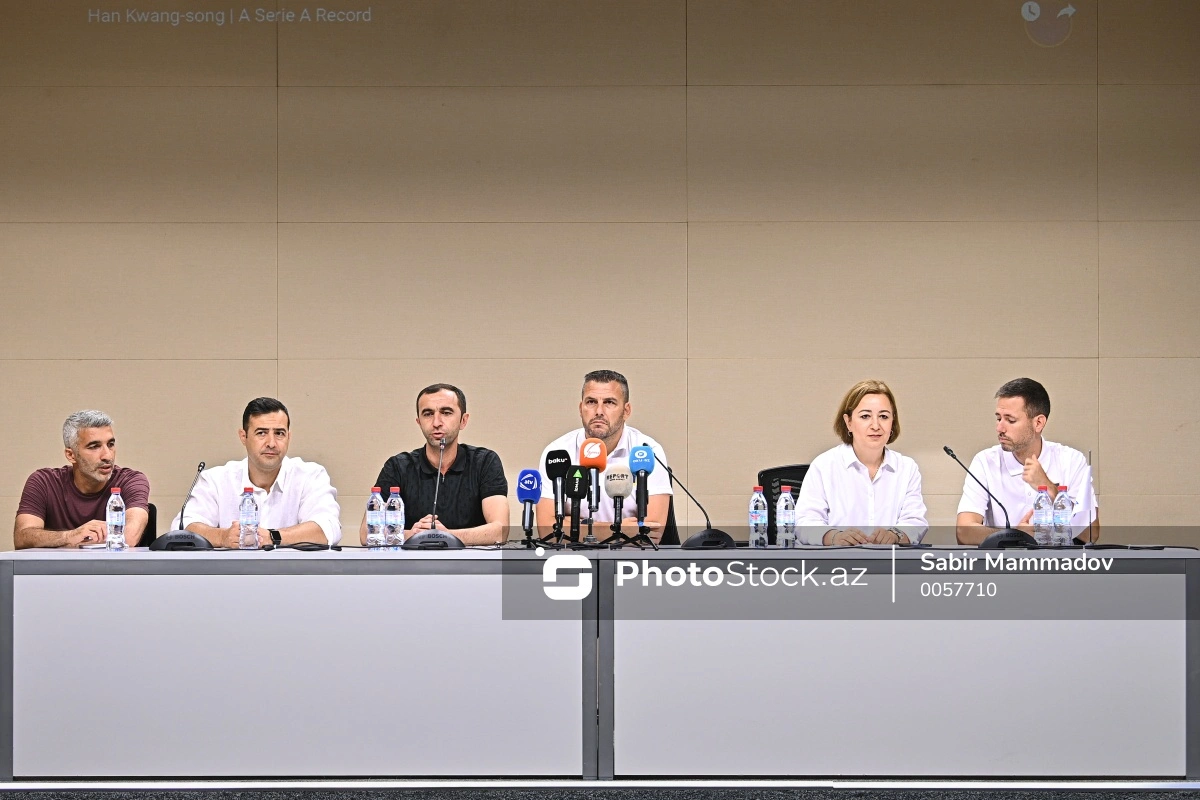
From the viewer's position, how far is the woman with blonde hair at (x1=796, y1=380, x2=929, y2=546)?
362cm

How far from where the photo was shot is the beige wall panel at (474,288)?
16.0 feet

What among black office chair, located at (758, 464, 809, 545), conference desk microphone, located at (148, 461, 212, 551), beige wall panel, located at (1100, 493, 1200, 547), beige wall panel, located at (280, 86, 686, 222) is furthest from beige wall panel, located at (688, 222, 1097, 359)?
conference desk microphone, located at (148, 461, 212, 551)

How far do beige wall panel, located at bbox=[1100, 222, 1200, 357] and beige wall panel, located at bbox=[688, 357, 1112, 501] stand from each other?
0.73ft

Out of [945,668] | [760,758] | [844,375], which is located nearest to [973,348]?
[844,375]

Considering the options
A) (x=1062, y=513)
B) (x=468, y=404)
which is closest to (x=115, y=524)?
(x=468, y=404)

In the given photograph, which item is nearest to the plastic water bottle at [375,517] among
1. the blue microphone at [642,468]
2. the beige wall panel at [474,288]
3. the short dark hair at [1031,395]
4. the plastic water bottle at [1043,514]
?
the blue microphone at [642,468]

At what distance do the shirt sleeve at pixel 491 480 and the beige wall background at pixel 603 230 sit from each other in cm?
105

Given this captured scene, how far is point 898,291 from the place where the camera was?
4902 millimetres

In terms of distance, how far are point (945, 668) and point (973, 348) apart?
2.41m

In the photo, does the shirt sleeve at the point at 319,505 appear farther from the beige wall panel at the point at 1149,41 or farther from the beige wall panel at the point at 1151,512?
the beige wall panel at the point at 1149,41

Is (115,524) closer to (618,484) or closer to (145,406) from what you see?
(618,484)

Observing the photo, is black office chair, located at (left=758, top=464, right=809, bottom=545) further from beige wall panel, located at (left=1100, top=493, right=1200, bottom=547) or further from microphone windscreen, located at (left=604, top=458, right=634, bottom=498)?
beige wall panel, located at (left=1100, top=493, right=1200, bottom=547)

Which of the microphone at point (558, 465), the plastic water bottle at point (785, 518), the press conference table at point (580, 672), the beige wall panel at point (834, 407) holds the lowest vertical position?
the press conference table at point (580, 672)

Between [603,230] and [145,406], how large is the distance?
227cm
